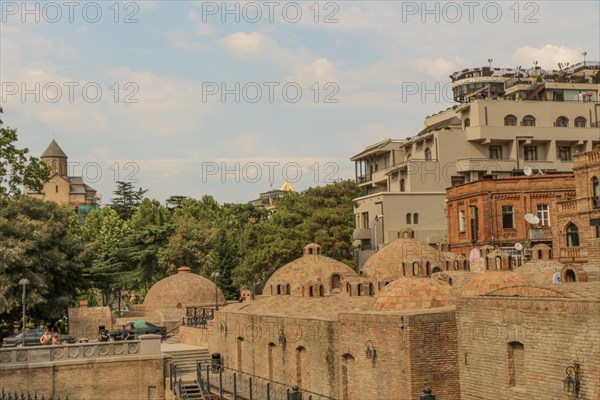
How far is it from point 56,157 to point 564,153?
10281 cm

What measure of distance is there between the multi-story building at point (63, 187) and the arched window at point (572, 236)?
9957 cm

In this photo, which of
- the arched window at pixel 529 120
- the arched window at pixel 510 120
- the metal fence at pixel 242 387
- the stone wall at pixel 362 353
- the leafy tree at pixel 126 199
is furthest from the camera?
the leafy tree at pixel 126 199

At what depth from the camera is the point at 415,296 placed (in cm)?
2728

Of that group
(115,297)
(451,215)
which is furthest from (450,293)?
(115,297)

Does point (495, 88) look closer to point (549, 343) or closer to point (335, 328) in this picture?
point (335, 328)

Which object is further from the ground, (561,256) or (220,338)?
(561,256)

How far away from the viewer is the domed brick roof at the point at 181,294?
53000 mm

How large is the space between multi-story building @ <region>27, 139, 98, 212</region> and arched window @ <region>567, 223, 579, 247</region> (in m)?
99.6

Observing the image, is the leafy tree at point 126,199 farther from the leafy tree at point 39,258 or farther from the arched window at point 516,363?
the arched window at point 516,363

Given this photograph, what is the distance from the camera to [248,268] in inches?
2475

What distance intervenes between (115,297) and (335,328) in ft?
158

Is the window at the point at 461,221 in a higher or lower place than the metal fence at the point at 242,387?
higher

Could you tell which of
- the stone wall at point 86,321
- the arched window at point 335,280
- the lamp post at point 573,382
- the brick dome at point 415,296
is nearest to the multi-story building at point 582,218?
the arched window at point 335,280

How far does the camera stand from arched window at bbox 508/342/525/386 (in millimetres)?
20422
